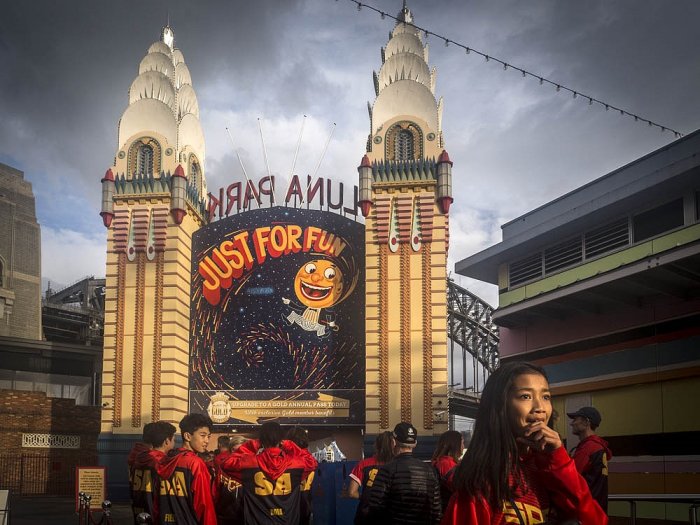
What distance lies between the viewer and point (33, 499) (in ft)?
97.0

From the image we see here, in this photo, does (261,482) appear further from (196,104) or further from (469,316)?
(469,316)

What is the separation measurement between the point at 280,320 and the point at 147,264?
4849 mm

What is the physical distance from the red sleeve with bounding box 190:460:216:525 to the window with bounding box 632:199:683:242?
11443mm

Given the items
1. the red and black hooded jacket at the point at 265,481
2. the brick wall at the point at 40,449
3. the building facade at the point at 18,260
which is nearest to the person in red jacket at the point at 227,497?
the red and black hooded jacket at the point at 265,481

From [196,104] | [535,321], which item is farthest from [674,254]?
[196,104]

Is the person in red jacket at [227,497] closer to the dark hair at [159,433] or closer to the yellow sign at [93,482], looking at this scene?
the dark hair at [159,433]

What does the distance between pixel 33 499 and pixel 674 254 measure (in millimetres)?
23766

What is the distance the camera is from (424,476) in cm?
751

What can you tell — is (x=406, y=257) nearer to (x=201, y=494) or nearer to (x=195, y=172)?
(x=195, y=172)

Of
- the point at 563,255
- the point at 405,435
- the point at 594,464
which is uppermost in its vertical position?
the point at 563,255

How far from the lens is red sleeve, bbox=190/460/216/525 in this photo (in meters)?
8.07

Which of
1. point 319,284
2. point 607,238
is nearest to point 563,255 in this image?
point 607,238

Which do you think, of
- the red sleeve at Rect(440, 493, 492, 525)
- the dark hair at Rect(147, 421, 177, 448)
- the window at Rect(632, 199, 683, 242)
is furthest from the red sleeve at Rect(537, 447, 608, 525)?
the window at Rect(632, 199, 683, 242)

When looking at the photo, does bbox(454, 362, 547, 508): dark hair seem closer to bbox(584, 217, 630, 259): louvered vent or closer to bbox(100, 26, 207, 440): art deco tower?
bbox(584, 217, 630, 259): louvered vent
